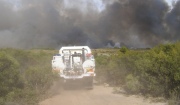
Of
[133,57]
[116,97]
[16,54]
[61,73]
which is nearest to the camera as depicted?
[116,97]

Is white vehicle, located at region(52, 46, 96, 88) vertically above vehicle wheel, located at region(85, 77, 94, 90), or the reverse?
white vehicle, located at region(52, 46, 96, 88)

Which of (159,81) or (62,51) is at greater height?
(62,51)

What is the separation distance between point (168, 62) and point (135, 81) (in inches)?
104

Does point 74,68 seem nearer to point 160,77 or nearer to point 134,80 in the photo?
point 134,80

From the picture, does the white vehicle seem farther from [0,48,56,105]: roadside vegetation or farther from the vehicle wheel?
[0,48,56,105]: roadside vegetation

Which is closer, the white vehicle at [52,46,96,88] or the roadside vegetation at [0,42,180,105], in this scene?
the roadside vegetation at [0,42,180,105]

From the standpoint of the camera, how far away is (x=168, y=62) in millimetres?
12930

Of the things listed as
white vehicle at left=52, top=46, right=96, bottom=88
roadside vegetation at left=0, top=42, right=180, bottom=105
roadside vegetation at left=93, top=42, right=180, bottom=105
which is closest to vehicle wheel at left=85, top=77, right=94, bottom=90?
white vehicle at left=52, top=46, right=96, bottom=88

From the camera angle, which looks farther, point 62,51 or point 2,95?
point 62,51

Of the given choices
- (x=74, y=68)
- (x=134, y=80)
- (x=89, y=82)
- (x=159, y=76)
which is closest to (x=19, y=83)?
(x=74, y=68)

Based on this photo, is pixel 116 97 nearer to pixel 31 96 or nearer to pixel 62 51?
pixel 31 96

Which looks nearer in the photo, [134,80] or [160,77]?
[160,77]

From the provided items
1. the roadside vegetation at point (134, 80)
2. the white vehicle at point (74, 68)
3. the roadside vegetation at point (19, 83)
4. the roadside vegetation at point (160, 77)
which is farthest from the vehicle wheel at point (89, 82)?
the roadside vegetation at point (160, 77)

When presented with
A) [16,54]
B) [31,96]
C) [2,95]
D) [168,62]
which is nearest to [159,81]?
[168,62]
